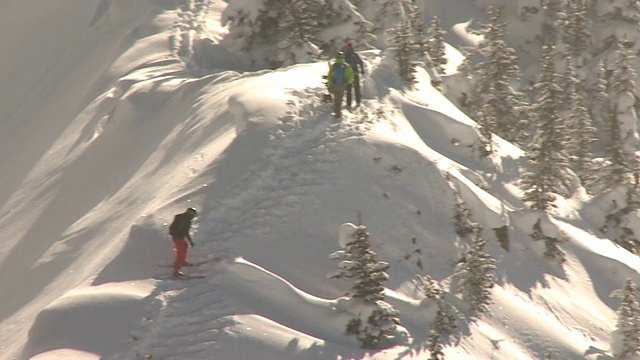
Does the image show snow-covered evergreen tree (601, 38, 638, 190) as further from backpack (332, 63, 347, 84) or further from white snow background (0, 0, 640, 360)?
backpack (332, 63, 347, 84)

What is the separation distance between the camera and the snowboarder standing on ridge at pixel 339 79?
20594 millimetres

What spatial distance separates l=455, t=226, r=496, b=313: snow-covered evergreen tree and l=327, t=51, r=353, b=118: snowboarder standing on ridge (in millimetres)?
5282

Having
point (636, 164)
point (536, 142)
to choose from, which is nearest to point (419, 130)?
point (536, 142)

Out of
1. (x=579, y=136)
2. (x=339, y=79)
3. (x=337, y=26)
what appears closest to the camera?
(x=339, y=79)

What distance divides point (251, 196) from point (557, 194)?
1285 cm

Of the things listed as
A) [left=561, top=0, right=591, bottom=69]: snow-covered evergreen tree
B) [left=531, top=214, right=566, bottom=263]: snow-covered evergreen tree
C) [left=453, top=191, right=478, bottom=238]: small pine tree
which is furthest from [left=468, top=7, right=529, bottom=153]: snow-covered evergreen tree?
[left=453, top=191, right=478, bottom=238]: small pine tree

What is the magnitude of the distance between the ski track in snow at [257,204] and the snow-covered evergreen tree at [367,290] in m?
2.46

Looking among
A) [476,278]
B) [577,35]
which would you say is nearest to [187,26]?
[476,278]

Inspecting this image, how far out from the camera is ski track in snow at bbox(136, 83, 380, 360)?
1497 centimetres

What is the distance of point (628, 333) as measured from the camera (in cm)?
1895

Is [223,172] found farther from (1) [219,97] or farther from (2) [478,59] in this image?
(2) [478,59]

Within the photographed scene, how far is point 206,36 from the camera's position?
1260 inches

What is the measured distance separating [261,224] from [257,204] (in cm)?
60

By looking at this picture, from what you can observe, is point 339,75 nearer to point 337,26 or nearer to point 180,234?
point 180,234
